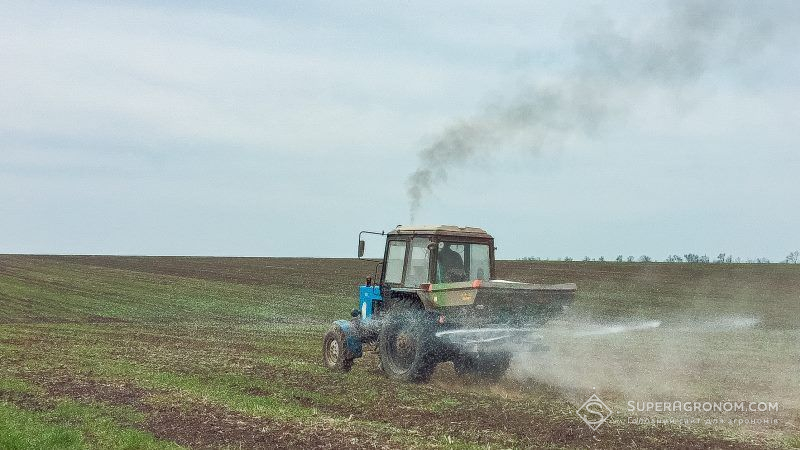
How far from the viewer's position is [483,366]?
58.3ft

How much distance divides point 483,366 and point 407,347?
1.87 metres

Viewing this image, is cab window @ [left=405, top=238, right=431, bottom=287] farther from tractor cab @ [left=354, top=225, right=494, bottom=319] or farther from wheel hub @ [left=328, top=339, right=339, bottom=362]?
wheel hub @ [left=328, top=339, right=339, bottom=362]

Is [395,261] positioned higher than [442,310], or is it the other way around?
[395,261]

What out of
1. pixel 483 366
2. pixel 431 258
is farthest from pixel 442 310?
pixel 483 366

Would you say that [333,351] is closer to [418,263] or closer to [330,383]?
[330,383]

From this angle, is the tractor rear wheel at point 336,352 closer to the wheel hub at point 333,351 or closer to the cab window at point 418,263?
the wheel hub at point 333,351

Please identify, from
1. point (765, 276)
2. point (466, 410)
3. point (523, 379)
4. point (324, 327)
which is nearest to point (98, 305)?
point (324, 327)

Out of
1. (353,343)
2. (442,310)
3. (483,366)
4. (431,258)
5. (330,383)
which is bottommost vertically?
(330,383)

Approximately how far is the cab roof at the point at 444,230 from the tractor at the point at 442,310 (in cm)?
Result: 2

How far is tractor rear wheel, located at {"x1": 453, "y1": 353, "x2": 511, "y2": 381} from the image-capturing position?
57.4ft

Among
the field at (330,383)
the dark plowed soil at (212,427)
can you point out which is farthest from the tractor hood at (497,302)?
the dark plowed soil at (212,427)

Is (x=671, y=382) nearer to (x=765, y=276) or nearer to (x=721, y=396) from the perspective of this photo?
(x=721, y=396)

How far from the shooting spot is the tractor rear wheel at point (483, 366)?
17500mm

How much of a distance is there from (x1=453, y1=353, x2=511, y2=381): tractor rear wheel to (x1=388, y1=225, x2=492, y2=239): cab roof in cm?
267
